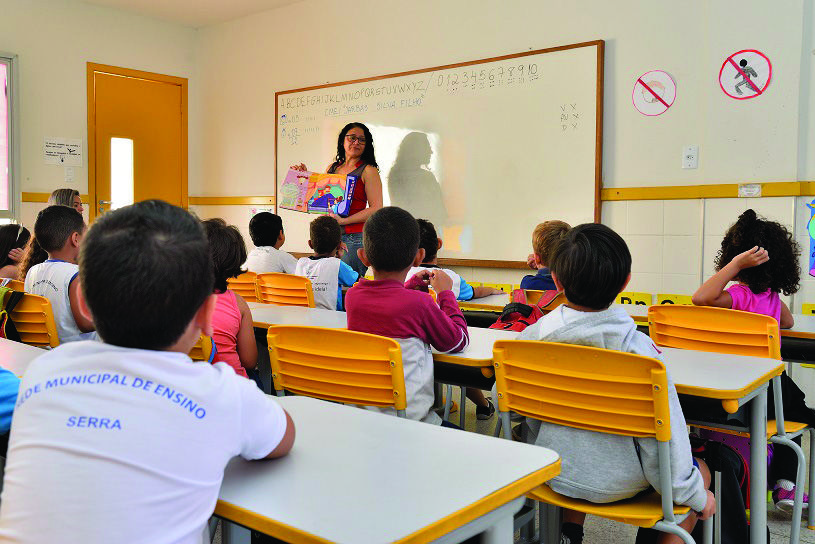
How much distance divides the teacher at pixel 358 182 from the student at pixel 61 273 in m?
2.28

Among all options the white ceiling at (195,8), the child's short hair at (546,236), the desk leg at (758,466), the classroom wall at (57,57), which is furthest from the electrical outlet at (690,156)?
the classroom wall at (57,57)

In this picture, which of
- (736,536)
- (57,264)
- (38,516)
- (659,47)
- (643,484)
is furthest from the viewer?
(659,47)

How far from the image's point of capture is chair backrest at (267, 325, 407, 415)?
1.92 meters

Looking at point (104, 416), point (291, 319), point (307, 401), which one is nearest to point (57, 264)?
point (291, 319)

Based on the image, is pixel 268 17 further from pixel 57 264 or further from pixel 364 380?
pixel 364 380

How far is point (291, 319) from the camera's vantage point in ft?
9.50

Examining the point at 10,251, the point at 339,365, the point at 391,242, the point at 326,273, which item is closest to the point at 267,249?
the point at 326,273

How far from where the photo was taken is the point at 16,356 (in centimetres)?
204

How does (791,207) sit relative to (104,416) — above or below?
above

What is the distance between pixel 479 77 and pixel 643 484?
4.11m

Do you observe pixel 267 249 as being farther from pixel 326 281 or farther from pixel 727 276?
pixel 727 276

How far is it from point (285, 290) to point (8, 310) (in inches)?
57.2

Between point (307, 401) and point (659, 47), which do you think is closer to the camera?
point (307, 401)

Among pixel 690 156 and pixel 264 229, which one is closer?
pixel 690 156
